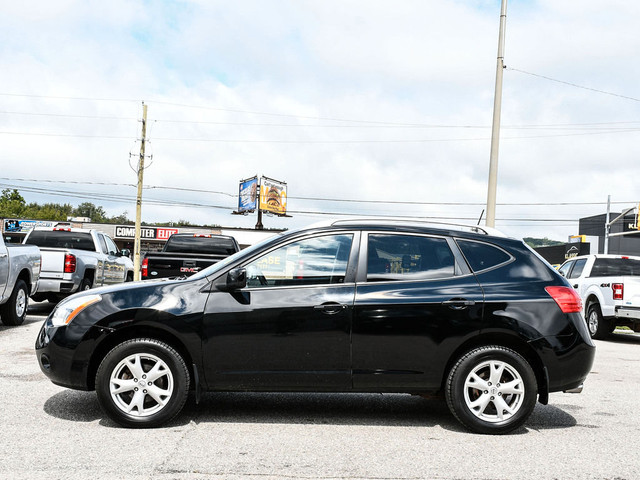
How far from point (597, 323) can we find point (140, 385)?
37.3 ft

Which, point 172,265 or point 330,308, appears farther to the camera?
point 172,265

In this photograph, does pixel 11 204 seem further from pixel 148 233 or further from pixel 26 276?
pixel 26 276

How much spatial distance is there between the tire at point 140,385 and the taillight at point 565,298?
10.1 ft

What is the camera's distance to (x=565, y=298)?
547 cm

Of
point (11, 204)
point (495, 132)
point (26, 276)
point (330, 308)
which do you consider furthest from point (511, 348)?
point (11, 204)

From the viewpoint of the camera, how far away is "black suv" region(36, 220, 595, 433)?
5.20 metres

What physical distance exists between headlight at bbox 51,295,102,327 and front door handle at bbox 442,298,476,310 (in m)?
2.85

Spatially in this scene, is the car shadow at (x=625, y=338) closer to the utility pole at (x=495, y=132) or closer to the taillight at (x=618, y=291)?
the taillight at (x=618, y=291)

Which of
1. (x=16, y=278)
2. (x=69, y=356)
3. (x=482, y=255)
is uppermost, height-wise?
(x=482, y=255)

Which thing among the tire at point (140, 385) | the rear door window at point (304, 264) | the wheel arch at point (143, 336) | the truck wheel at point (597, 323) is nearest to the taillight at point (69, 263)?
the wheel arch at point (143, 336)

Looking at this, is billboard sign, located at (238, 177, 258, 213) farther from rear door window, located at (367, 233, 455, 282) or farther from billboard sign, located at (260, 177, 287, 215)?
rear door window, located at (367, 233, 455, 282)

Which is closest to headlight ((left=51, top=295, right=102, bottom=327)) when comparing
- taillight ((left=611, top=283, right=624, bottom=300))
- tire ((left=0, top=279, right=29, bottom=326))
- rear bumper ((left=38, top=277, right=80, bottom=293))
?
tire ((left=0, top=279, right=29, bottom=326))

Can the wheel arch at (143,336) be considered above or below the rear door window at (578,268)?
below

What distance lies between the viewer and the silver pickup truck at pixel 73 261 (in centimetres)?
1376
